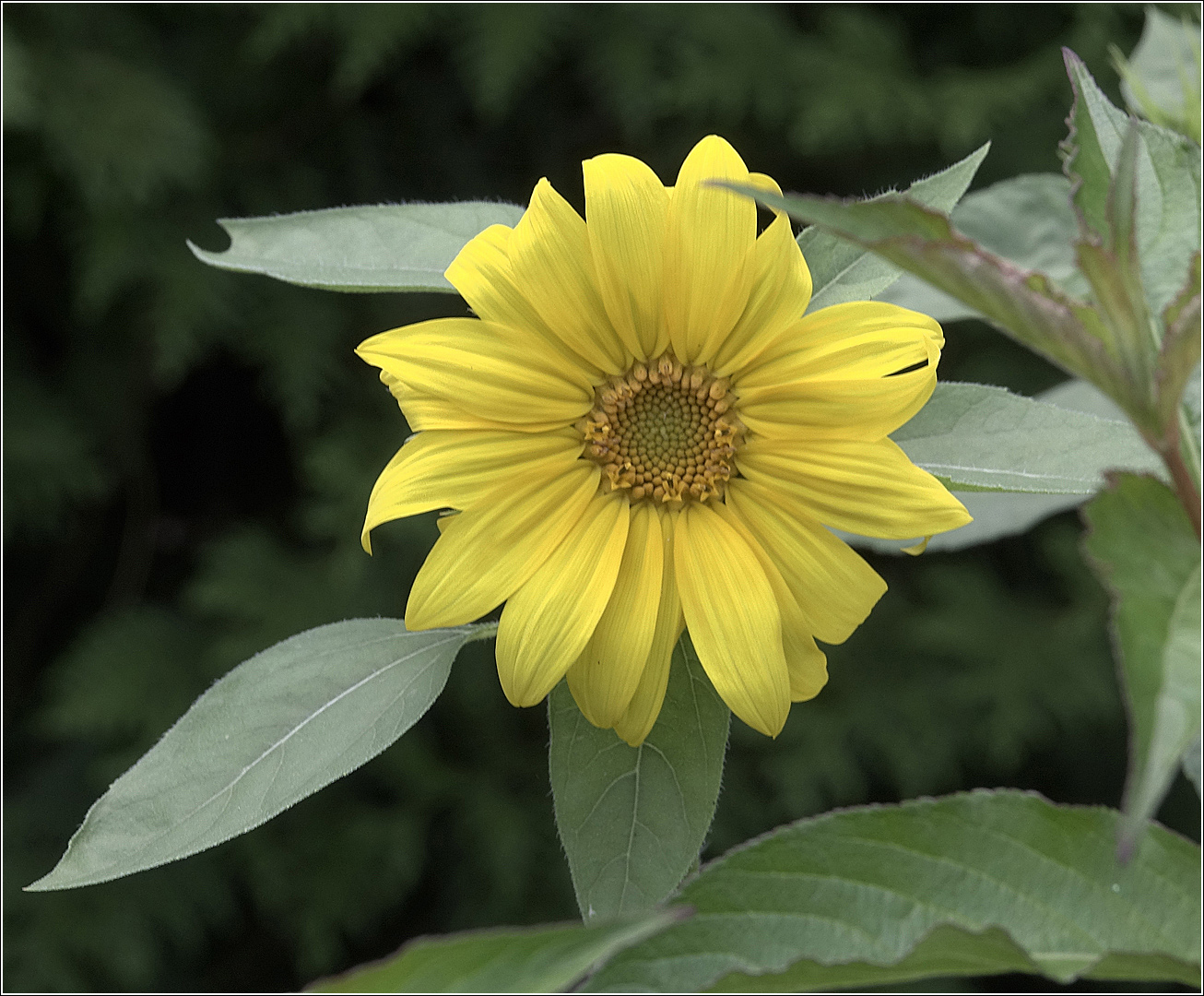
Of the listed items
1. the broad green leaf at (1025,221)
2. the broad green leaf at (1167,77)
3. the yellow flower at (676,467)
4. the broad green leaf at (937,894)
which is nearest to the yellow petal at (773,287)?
the yellow flower at (676,467)

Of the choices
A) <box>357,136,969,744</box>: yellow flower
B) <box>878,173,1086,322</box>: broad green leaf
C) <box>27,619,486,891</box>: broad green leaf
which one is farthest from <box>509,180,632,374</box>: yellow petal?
<box>878,173,1086,322</box>: broad green leaf

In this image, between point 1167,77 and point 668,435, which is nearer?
point 668,435

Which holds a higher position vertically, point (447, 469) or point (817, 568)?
point (447, 469)

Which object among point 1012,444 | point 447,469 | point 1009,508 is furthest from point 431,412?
point 1009,508

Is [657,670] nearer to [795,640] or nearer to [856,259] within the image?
[795,640]

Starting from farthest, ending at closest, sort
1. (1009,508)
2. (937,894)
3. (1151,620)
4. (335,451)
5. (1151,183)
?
1. (335,451)
2. (1009,508)
3. (1151,183)
4. (937,894)
5. (1151,620)

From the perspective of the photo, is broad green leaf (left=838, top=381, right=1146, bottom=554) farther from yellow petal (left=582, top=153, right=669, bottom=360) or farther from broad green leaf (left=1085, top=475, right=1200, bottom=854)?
broad green leaf (left=1085, top=475, right=1200, bottom=854)

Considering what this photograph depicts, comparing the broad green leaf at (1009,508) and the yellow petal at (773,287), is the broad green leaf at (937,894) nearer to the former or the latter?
the yellow petal at (773,287)

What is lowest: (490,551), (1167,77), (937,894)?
(937,894)
